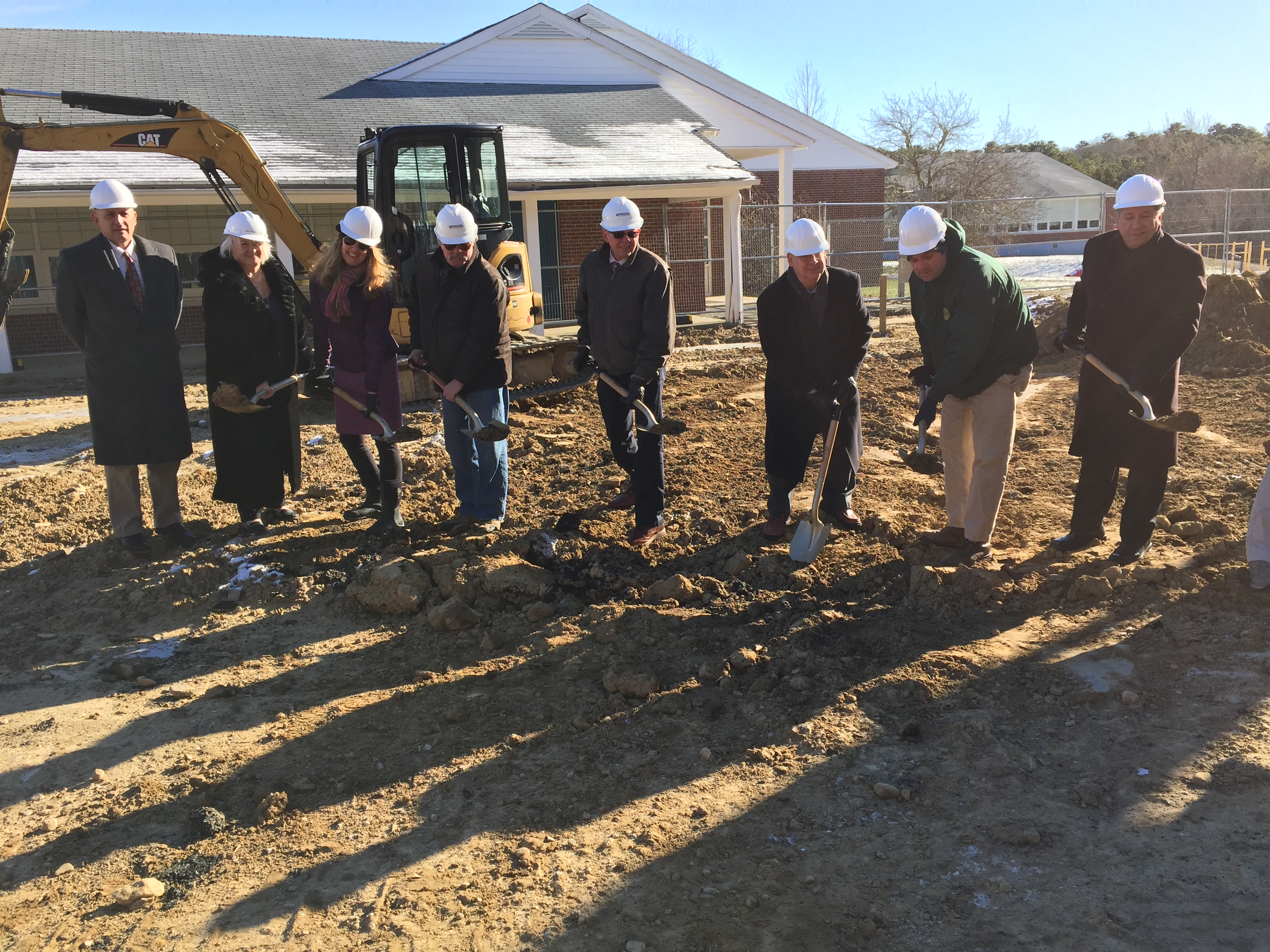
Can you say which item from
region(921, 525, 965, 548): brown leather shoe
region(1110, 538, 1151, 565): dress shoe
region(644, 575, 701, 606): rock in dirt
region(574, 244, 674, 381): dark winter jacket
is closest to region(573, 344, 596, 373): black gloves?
region(574, 244, 674, 381): dark winter jacket

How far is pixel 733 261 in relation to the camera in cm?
1783

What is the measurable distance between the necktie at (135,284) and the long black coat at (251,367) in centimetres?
33

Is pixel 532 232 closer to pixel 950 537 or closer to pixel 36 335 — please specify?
pixel 36 335

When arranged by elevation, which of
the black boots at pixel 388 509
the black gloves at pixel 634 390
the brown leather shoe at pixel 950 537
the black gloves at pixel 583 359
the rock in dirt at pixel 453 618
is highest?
the black gloves at pixel 583 359

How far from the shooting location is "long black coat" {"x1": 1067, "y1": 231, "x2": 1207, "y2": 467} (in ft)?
16.7

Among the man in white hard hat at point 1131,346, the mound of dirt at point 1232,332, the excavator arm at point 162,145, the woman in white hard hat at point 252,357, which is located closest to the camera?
the man in white hard hat at point 1131,346

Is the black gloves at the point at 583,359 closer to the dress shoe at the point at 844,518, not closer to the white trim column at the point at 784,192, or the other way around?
the dress shoe at the point at 844,518

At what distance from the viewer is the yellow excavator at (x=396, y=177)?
8758mm

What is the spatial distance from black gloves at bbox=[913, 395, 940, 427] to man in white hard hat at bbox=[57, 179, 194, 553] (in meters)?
4.22

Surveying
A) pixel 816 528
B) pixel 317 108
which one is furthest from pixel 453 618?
pixel 317 108

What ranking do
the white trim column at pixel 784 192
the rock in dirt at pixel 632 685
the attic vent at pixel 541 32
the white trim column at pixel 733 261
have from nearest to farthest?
the rock in dirt at pixel 632 685 < the white trim column at pixel 733 261 < the attic vent at pixel 541 32 < the white trim column at pixel 784 192

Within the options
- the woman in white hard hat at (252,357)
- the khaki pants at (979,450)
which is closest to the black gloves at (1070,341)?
the khaki pants at (979,450)

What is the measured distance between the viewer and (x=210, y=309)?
598 cm

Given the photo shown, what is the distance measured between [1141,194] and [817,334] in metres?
1.72
